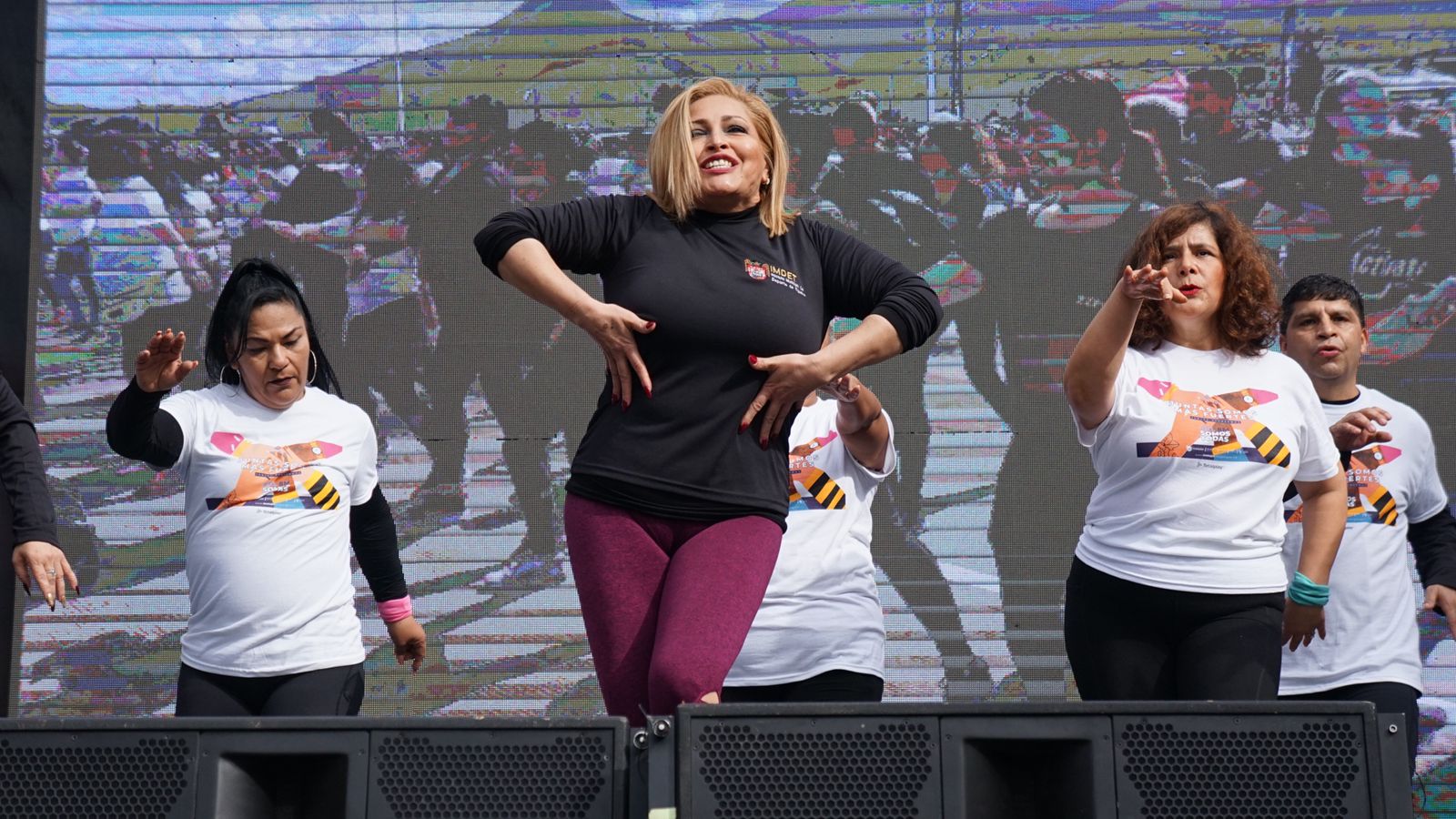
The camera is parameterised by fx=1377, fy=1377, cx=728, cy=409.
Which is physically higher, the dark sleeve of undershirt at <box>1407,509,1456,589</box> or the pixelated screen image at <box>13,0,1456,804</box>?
the pixelated screen image at <box>13,0,1456,804</box>

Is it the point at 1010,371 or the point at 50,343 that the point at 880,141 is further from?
the point at 50,343

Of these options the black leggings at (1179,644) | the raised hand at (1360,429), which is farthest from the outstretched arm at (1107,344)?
the raised hand at (1360,429)

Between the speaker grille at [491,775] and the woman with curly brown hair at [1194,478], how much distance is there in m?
1.10

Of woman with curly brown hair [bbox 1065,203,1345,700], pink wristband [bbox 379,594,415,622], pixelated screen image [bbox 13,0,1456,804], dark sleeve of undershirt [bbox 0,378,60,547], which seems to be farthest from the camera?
pixelated screen image [bbox 13,0,1456,804]

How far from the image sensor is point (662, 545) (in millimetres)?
2225

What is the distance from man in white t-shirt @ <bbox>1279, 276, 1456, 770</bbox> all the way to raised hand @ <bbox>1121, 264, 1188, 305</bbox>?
0.90 metres

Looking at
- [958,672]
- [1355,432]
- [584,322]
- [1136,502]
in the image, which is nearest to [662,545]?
[584,322]

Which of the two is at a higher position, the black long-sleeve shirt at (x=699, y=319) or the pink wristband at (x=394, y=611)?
the black long-sleeve shirt at (x=699, y=319)

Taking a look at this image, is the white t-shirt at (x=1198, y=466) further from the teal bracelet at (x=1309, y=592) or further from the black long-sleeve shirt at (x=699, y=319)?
the black long-sleeve shirt at (x=699, y=319)

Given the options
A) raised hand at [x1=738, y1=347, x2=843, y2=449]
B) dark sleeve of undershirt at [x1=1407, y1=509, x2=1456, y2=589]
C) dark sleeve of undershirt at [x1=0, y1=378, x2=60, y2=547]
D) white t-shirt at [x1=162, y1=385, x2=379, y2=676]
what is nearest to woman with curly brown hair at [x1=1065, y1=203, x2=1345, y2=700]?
raised hand at [x1=738, y1=347, x2=843, y2=449]

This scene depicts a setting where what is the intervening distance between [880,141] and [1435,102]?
5.72 feet

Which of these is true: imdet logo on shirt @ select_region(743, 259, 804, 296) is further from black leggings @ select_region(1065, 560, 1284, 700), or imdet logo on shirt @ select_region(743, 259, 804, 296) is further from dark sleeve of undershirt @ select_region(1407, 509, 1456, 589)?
dark sleeve of undershirt @ select_region(1407, 509, 1456, 589)

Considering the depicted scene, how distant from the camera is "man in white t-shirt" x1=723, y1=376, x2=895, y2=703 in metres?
3.12

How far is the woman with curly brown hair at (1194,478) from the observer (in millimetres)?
2562
